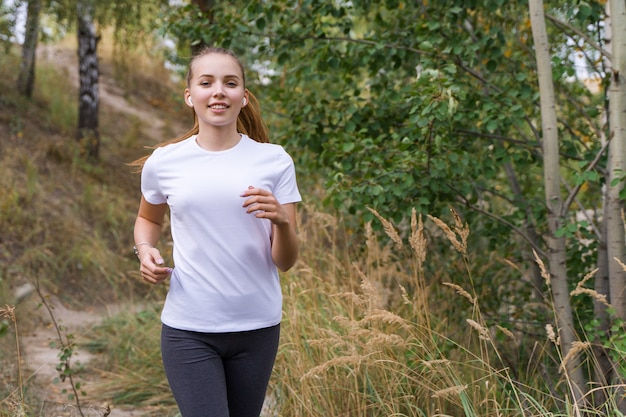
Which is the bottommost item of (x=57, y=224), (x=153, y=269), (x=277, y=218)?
(x=57, y=224)

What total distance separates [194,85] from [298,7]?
10.3 ft

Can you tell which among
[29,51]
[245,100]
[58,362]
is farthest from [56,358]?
[29,51]

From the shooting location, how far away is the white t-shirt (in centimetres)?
242

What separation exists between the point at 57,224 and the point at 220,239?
7.52 metres

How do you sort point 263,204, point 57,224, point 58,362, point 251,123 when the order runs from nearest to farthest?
1. point 263,204
2. point 251,123
3. point 58,362
4. point 57,224

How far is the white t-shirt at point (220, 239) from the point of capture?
2.42 m

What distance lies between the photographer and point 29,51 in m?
13.1

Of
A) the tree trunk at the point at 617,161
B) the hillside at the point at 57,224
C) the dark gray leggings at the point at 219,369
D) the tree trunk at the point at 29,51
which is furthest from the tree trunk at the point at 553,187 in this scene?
the tree trunk at the point at 29,51

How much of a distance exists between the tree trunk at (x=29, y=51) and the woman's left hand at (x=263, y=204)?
8547 millimetres

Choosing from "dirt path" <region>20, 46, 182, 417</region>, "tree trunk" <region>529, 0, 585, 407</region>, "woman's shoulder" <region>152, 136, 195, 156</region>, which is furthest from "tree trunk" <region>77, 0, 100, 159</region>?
"woman's shoulder" <region>152, 136, 195, 156</region>

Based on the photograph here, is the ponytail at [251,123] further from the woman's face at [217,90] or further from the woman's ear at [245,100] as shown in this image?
the woman's face at [217,90]

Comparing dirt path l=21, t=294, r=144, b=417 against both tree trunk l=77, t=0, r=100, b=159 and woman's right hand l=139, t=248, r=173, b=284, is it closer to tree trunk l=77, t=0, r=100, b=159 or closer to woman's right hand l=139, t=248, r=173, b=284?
woman's right hand l=139, t=248, r=173, b=284

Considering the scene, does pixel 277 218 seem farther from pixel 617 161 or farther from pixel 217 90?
pixel 617 161

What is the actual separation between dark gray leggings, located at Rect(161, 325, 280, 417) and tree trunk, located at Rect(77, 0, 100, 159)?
1015 centimetres
